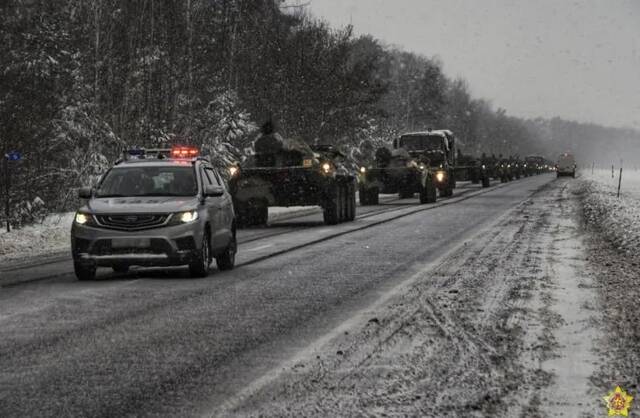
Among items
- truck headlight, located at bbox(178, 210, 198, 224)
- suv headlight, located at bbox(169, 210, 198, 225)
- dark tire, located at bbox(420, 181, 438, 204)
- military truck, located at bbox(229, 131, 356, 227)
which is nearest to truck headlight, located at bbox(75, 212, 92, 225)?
suv headlight, located at bbox(169, 210, 198, 225)

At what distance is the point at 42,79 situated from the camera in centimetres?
2459

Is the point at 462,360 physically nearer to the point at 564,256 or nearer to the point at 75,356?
the point at 75,356

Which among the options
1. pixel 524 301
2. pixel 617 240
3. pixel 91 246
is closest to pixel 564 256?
pixel 617 240

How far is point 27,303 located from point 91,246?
189cm

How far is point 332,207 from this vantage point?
985 inches

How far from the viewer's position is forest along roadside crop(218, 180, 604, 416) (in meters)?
6.02

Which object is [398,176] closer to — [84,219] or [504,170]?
[84,219]

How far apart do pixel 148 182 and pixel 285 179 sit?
10.5 meters

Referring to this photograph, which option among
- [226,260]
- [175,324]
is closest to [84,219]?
[226,260]

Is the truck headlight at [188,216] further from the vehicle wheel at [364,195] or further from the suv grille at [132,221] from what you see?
the vehicle wheel at [364,195]

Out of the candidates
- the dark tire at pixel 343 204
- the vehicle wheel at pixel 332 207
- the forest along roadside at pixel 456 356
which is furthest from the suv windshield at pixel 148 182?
the dark tire at pixel 343 204

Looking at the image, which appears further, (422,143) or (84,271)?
(422,143)

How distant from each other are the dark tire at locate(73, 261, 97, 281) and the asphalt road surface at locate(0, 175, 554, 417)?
17cm

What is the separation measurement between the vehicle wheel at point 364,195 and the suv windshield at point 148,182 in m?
23.7
